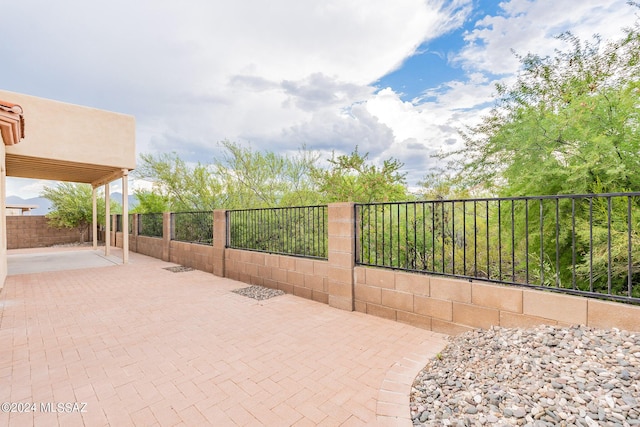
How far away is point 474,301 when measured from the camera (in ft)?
11.4

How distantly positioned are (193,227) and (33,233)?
13.7 m

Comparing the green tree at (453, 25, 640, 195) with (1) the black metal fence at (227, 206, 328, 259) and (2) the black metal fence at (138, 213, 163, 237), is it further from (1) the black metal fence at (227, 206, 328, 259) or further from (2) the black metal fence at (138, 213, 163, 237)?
(2) the black metal fence at (138, 213, 163, 237)

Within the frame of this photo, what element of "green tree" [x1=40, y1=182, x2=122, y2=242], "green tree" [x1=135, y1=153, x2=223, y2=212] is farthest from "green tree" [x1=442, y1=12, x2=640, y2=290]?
"green tree" [x1=40, y1=182, x2=122, y2=242]

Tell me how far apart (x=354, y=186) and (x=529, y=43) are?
4.44m

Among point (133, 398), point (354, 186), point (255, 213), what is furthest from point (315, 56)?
point (133, 398)

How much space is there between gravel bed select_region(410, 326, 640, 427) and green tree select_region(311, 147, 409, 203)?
4718 millimetres

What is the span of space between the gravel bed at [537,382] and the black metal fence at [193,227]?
7.71 m

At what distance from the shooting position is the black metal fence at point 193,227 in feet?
29.8

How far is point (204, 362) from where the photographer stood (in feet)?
9.96

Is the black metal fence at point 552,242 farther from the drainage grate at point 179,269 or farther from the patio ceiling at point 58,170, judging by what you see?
the patio ceiling at point 58,170

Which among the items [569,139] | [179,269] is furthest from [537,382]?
[179,269]

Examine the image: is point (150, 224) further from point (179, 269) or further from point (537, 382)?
point (537, 382)

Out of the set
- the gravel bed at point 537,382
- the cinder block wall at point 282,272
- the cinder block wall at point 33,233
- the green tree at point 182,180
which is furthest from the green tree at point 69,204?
the gravel bed at point 537,382

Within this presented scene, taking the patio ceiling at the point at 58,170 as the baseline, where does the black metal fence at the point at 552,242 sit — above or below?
below
